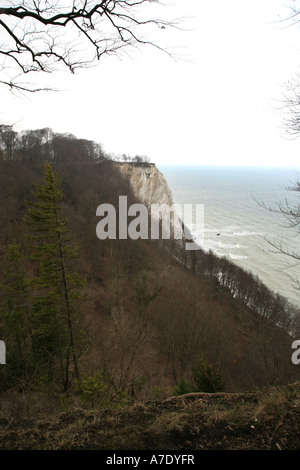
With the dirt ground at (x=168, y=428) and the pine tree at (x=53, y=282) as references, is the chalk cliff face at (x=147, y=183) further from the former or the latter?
the dirt ground at (x=168, y=428)

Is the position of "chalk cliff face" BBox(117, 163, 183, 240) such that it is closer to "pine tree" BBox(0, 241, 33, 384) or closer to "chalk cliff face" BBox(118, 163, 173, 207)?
"chalk cliff face" BBox(118, 163, 173, 207)

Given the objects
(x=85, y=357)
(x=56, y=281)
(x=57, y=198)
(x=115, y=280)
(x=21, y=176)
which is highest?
(x=21, y=176)

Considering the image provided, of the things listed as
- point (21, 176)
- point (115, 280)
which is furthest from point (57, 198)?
point (21, 176)

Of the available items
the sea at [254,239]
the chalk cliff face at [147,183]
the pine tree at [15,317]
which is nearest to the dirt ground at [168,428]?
the pine tree at [15,317]

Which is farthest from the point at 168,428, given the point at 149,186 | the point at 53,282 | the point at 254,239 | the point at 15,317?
the point at 149,186

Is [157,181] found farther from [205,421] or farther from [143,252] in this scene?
[205,421]
